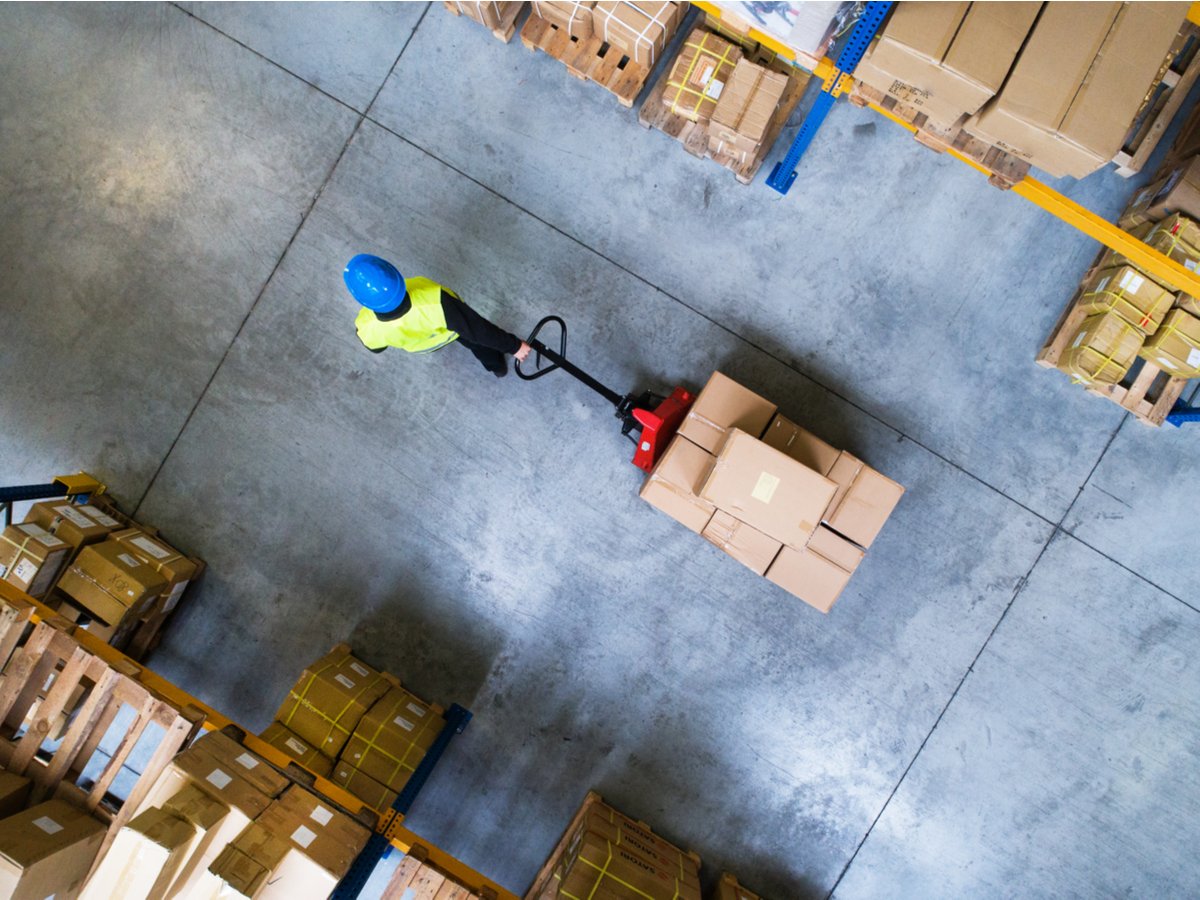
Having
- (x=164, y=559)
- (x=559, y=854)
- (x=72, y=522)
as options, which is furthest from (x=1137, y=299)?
(x=72, y=522)

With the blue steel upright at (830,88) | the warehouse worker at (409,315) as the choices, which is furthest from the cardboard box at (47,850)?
the blue steel upright at (830,88)

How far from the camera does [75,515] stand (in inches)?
180

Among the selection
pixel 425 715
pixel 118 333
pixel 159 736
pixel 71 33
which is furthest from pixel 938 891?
pixel 71 33

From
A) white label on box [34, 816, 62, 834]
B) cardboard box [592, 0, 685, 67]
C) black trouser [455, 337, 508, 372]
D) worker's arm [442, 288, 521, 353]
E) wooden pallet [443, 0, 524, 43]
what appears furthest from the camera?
wooden pallet [443, 0, 524, 43]

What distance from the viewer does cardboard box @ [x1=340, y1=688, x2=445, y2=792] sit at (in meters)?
4.18

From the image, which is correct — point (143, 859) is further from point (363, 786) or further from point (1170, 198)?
point (1170, 198)

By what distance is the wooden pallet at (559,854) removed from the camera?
424 cm

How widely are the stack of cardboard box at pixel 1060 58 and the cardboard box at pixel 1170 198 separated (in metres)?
1.20

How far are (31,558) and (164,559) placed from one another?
0.70 m

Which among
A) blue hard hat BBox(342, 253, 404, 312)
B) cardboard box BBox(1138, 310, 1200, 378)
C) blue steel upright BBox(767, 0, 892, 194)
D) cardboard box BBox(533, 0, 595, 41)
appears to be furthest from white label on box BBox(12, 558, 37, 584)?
cardboard box BBox(1138, 310, 1200, 378)

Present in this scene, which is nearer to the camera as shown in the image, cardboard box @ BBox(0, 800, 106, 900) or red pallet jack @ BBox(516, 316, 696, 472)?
cardboard box @ BBox(0, 800, 106, 900)

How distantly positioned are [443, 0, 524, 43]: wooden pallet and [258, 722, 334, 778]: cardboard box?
15.5ft

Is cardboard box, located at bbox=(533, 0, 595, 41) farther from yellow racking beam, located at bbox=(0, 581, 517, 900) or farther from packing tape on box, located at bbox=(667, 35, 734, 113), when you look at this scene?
yellow racking beam, located at bbox=(0, 581, 517, 900)

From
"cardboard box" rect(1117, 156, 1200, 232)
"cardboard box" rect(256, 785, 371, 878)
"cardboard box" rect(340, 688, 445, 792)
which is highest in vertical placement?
"cardboard box" rect(1117, 156, 1200, 232)
